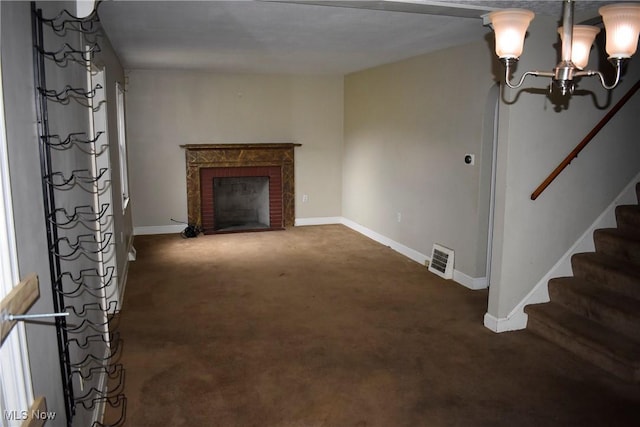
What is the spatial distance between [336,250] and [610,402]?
3.73 meters

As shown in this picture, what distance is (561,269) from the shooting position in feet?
12.5

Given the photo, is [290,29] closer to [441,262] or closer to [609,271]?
[441,262]

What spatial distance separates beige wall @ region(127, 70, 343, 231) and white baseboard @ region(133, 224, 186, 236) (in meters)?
0.06

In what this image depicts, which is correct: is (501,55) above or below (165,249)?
above

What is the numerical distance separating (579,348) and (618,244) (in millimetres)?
907

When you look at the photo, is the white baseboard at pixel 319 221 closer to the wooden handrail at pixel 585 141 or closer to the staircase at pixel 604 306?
the staircase at pixel 604 306

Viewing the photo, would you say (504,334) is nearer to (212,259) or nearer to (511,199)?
(511,199)

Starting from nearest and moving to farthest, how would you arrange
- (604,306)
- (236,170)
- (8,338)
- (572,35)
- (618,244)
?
(8,338) → (572,35) → (604,306) → (618,244) → (236,170)

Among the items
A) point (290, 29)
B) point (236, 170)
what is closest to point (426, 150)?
point (290, 29)

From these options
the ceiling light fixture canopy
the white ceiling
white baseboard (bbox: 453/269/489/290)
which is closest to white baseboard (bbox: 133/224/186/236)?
the white ceiling

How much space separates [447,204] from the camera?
16.7 ft

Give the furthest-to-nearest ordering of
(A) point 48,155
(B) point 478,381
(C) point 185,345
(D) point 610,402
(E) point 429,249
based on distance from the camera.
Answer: (E) point 429,249
(C) point 185,345
(B) point 478,381
(D) point 610,402
(A) point 48,155

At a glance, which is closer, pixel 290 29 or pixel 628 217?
pixel 628 217

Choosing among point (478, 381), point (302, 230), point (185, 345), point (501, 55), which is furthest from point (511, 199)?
point (302, 230)
